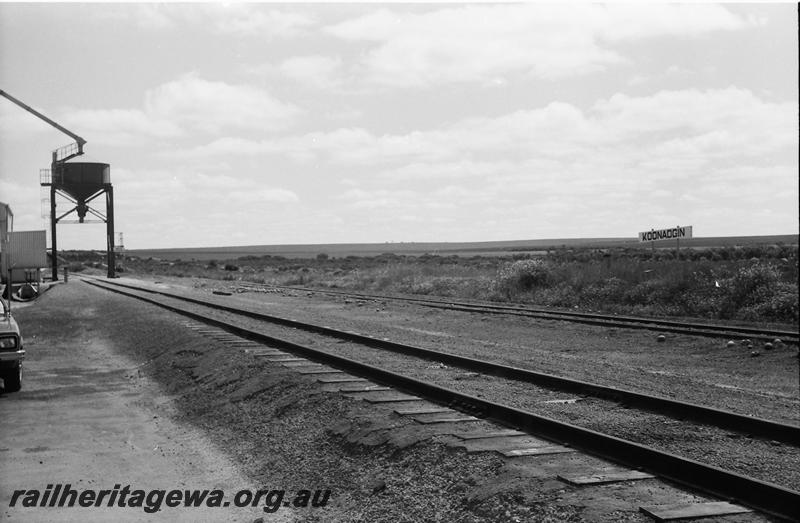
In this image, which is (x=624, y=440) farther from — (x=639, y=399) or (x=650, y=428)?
(x=639, y=399)

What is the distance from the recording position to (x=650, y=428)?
8172 mm

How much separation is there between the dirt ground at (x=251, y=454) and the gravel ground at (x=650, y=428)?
51.5 inches

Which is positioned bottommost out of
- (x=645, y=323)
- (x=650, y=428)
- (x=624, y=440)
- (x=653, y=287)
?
(x=645, y=323)

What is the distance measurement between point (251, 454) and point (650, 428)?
4.32m

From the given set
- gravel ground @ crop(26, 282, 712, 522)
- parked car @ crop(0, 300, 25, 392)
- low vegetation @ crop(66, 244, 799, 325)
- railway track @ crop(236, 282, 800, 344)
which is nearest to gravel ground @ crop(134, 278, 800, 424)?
railway track @ crop(236, 282, 800, 344)

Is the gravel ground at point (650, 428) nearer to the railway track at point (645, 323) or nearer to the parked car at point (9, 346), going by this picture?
the parked car at point (9, 346)

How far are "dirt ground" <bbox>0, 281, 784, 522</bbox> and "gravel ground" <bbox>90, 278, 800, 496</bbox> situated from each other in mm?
1308

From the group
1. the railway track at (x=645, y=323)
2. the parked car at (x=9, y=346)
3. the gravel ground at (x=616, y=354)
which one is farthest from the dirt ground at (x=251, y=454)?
the railway track at (x=645, y=323)

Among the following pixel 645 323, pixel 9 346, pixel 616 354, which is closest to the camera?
pixel 9 346

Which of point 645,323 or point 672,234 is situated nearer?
point 645,323

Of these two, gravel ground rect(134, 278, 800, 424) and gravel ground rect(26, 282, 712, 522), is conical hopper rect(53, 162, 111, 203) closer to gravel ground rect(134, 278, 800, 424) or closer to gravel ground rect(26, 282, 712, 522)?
gravel ground rect(134, 278, 800, 424)

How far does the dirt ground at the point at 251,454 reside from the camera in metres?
6.00

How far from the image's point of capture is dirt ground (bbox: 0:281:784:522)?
600 centimetres

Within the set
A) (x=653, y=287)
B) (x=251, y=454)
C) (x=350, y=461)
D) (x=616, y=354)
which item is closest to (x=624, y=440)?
(x=350, y=461)
